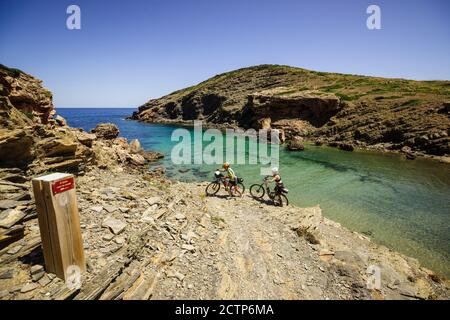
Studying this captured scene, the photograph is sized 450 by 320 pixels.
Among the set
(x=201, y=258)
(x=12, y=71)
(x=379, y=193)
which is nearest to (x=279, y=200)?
(x=201, y=258)

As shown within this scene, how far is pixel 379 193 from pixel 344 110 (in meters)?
38.7

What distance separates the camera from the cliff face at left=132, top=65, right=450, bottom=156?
133ft

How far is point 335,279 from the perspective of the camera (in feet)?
28.3

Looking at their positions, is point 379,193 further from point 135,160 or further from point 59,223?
point 135,160

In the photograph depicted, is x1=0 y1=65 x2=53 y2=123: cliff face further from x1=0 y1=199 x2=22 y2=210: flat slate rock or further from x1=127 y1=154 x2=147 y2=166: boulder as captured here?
x1=0 y1=199 x2=22 y2=210: flat slate rock

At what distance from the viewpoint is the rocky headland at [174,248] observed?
20.5ft

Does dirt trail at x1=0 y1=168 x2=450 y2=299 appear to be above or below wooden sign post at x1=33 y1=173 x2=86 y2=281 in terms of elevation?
below

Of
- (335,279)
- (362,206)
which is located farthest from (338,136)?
(335,279)

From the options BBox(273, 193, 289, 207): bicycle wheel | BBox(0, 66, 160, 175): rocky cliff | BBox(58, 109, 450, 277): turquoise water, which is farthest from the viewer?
BBox(273, 193, 289, 207): bicycle wheel

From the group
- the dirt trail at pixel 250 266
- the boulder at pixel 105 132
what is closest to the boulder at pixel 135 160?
A: the boulder at pixel 105 132

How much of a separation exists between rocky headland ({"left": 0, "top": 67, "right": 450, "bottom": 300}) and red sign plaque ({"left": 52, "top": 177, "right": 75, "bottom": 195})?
2.12m

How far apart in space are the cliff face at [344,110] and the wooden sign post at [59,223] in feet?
147

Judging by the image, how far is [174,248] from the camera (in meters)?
8.36

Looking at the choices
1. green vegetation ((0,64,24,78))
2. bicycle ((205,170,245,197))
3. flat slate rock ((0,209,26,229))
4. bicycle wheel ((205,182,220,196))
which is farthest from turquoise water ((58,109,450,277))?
flat slate rock ((0,209,26,229))
